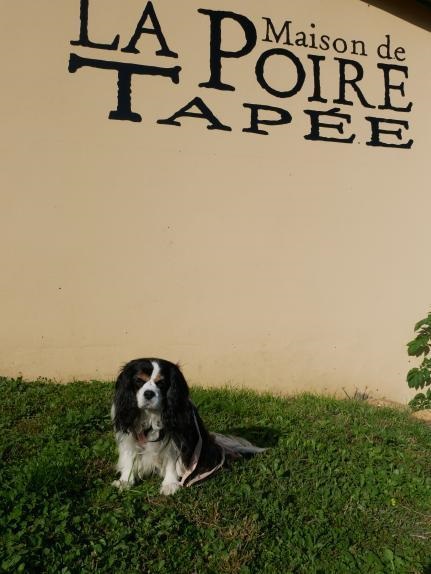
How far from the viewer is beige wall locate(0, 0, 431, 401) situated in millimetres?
5336

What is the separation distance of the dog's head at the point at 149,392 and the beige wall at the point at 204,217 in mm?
2070

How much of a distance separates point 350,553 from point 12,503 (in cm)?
190

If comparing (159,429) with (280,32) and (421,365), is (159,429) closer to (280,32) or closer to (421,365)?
(421,365)

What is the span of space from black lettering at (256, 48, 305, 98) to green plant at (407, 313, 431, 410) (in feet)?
8.95

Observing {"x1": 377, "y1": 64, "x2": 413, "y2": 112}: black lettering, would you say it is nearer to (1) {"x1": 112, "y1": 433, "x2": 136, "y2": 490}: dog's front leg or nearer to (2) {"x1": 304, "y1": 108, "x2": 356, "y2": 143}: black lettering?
(2) {"x1": 304, "y1": 108, "x2": 356, "y2": 143}: black lettering

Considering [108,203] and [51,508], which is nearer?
[51,508]

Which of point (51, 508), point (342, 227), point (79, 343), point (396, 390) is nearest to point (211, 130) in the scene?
point (342, 227)

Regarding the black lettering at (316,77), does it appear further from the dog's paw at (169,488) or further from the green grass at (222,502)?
the dog's paw at (169,488)

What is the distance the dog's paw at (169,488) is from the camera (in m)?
3.61

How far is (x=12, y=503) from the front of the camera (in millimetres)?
3242

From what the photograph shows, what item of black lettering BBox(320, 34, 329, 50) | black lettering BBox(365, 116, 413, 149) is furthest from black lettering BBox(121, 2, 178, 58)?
black lettering BBox(365, 116, 413, 149)

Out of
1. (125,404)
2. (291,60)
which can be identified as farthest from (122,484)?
(291,60)

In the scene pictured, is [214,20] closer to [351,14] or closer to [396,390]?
[351,14]

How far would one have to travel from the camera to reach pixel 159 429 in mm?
3557
